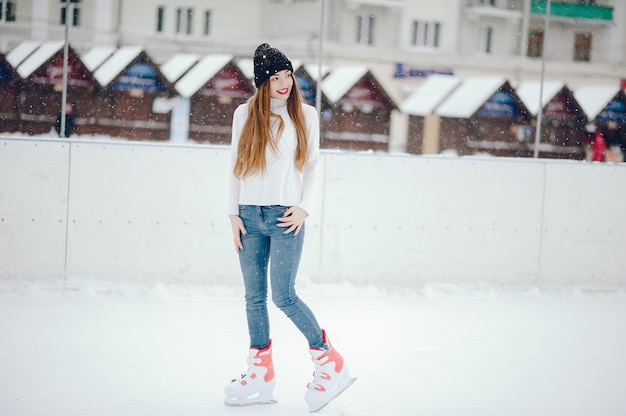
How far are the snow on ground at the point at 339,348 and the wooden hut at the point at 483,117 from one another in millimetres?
989

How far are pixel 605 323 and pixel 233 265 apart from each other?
2.16 metres

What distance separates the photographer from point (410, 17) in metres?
5.39

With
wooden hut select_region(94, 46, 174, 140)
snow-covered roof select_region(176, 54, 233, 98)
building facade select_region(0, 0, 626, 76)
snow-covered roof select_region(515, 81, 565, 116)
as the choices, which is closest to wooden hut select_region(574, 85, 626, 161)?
building facade select_region(0, 0, 626, 76)

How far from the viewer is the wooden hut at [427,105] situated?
17.7 ft

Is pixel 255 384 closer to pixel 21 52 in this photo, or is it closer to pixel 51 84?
pixel 51 84

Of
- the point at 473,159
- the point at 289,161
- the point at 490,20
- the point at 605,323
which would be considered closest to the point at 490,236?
the point at 473,159

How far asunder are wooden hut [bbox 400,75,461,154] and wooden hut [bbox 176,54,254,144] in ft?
3.60

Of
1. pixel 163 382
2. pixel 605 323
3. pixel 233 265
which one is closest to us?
pixel 163 382

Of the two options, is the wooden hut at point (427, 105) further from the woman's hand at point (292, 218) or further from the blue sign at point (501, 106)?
the woman's hand at point (292, 218)

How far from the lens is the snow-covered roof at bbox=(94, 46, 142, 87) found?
5129 millimetres

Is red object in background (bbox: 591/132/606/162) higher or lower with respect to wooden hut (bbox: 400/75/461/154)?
lower

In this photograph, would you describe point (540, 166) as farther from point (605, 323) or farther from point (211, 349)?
point (211, 349)

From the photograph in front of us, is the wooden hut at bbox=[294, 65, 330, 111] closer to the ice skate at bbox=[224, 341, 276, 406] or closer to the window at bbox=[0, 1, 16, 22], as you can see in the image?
the window at bbox=[0, 1, 16, 22]

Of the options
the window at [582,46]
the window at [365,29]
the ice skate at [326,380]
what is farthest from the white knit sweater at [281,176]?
the window at [582,46]
